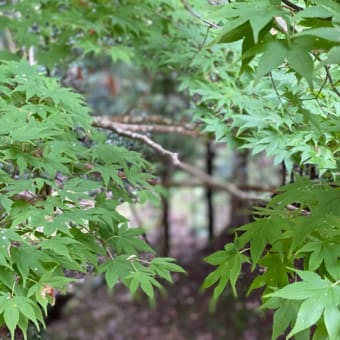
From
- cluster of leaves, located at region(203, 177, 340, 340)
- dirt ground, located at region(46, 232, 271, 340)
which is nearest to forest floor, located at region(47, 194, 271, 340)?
dirt ground, located at region(46, 232, 271, 340)

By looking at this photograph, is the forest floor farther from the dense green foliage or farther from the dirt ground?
the dense green foliage

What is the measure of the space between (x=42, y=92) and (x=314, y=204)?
128 cm

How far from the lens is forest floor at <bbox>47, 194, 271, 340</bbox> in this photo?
7.41 meters

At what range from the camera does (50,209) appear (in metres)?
2.35

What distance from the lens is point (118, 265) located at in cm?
249

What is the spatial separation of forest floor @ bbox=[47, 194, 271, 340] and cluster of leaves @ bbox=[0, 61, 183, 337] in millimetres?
4454

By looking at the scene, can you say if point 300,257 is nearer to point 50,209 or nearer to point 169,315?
point 50,209

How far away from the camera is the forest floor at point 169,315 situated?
741 cm

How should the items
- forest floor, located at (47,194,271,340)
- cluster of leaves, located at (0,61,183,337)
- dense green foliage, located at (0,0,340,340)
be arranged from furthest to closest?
forest floor, located at (47,194,271,340), cluster of leaves, located at (0,61,183,337), dense green foliage, located at (0,0,340,340)

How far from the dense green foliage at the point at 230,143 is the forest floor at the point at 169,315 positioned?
396cm

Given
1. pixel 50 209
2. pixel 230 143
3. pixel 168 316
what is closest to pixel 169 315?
pixel 168 316

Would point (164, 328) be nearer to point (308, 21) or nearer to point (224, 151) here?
point (224, 151)

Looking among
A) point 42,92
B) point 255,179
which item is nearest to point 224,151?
point 255,179

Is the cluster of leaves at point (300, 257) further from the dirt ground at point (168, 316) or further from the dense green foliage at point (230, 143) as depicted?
the dirt ground at point (168, 316)
